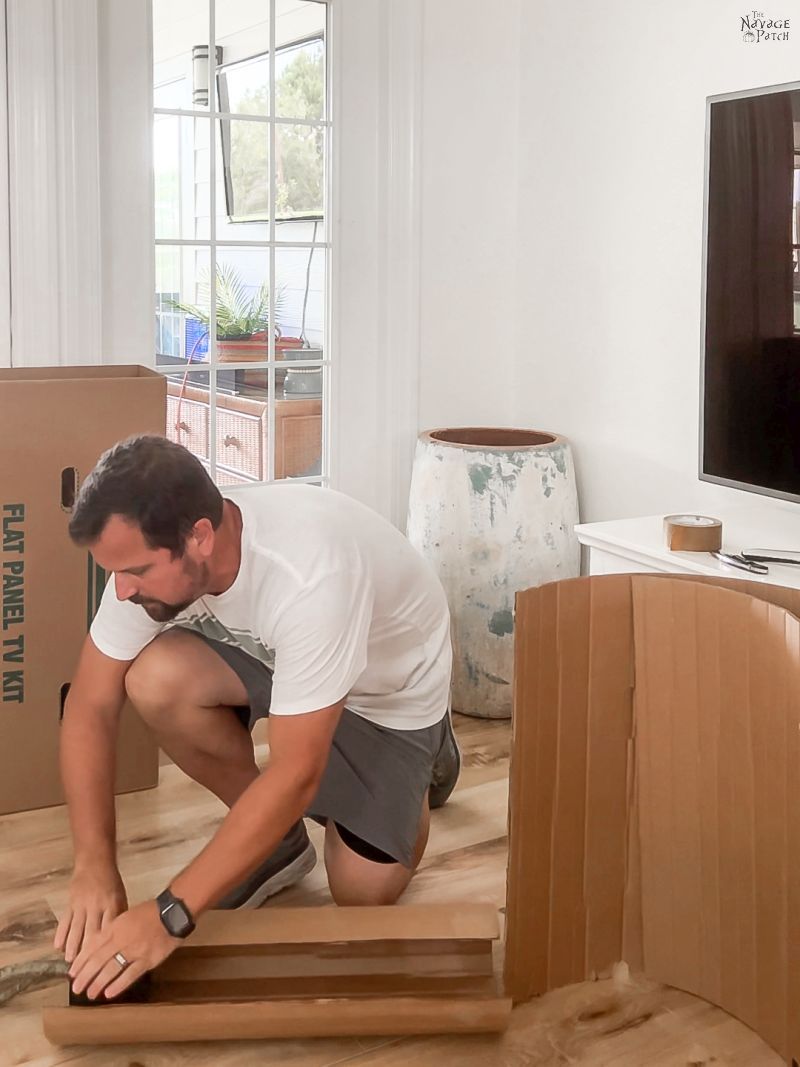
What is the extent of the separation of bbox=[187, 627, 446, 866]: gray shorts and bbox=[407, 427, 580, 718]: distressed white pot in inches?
33.4

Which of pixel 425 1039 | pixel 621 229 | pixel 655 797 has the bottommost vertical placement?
pixel 425 1039

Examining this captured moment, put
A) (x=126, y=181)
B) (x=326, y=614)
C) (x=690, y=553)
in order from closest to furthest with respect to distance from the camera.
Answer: (x=326, y=614) → (x=690, y=553) → (x=126, y=181)

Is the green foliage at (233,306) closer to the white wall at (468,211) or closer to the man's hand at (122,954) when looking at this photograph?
the white wall at (468,211)

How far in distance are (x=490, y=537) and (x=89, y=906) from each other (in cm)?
146

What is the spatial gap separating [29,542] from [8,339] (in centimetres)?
60

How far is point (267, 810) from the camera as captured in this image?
5.31 feet

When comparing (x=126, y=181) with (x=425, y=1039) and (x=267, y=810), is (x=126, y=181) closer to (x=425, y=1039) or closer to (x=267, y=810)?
(x=267, y=810)

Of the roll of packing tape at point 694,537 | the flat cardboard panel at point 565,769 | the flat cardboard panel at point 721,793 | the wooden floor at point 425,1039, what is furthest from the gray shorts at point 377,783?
the roll of packing tape at point 694,537

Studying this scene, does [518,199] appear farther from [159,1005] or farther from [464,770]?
[159,1005]

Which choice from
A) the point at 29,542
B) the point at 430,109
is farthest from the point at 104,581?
the point at 430,109

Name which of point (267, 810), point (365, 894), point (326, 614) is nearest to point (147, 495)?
point (326, 614)

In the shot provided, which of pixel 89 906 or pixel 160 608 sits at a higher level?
pixel 160 608

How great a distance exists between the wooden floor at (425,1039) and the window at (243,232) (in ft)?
3.84

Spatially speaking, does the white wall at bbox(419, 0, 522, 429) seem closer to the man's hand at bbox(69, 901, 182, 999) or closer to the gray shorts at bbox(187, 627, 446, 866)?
the gray shorts at bbox(187, 627, 446, 866)
